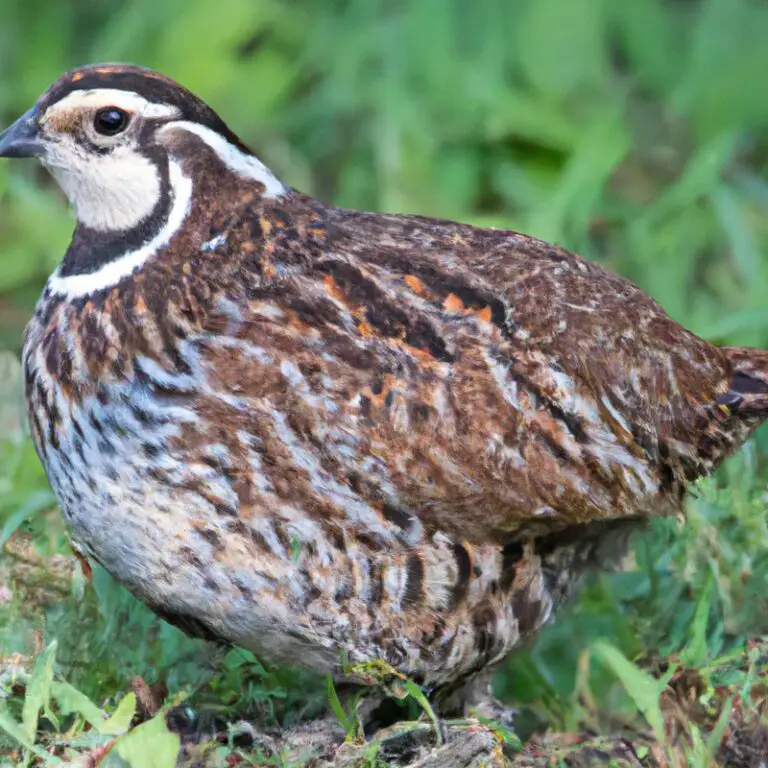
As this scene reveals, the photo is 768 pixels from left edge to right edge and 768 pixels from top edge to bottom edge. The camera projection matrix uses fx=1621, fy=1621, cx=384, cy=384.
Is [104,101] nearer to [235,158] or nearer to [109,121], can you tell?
[109,121]

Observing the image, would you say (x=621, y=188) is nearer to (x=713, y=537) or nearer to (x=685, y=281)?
(x=685, y=281)

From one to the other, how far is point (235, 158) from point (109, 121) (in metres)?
0.32

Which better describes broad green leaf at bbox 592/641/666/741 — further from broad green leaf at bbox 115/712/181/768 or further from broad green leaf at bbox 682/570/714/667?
broad green leaf at bbox 115/712/181/768

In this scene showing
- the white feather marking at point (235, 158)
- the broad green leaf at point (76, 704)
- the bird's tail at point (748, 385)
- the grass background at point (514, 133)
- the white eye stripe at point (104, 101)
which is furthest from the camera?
the grass background at point (514, 133)

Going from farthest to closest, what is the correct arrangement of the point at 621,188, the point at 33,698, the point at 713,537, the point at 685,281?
the point at 621,188
the point at 685,281
the point at 713,537
the point at 33,698

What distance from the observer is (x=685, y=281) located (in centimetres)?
580

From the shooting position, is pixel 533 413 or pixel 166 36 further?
pixel 166 36

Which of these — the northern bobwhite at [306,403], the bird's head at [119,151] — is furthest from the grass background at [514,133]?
the bird's head at [119,151]

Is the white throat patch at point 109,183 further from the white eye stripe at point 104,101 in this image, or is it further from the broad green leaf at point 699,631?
the broad green leaf at point 699,631

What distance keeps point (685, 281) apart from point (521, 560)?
8.10 feet

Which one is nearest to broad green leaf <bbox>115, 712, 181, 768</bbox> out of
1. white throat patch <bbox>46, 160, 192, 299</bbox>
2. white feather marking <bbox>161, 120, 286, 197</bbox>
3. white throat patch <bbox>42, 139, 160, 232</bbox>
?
white throat patch <bbox>46, 160, 192, 299</bbox>

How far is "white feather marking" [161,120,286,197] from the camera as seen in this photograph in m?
3.52

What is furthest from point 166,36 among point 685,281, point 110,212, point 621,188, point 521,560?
point 521,560

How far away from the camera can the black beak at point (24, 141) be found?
3469 mm
